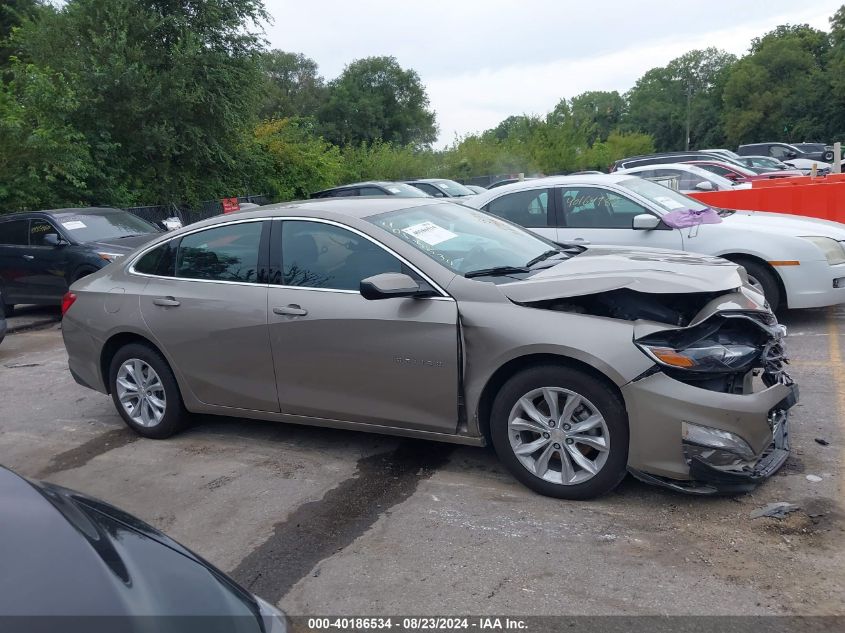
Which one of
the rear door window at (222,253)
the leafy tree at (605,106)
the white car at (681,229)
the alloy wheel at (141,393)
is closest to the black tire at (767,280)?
the white car at (681,229)

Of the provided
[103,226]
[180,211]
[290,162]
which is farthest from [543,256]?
[290,162]

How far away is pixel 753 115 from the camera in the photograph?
73188 mm

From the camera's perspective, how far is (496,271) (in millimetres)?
4746

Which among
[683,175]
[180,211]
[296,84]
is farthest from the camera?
[296,84]

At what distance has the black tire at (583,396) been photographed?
400 cm

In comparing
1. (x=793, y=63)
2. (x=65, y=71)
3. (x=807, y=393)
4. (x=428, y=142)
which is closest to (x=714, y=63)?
(x=793, y=63)

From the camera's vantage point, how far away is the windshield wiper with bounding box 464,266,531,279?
4.66 metres

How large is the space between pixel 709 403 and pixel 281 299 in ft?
8.51

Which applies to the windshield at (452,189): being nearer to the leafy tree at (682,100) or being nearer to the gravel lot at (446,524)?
the gravel lot at (446,524)

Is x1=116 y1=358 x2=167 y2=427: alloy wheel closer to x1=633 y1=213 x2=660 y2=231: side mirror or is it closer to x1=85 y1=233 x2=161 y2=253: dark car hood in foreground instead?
x1=633 y1=213 x2=660 y2=231: side mirror

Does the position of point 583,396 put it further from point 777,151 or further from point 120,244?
point 777,151

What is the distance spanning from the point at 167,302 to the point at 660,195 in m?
5.33

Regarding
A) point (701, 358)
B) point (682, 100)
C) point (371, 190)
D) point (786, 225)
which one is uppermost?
point (682, 100)

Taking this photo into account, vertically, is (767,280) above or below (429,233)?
below
